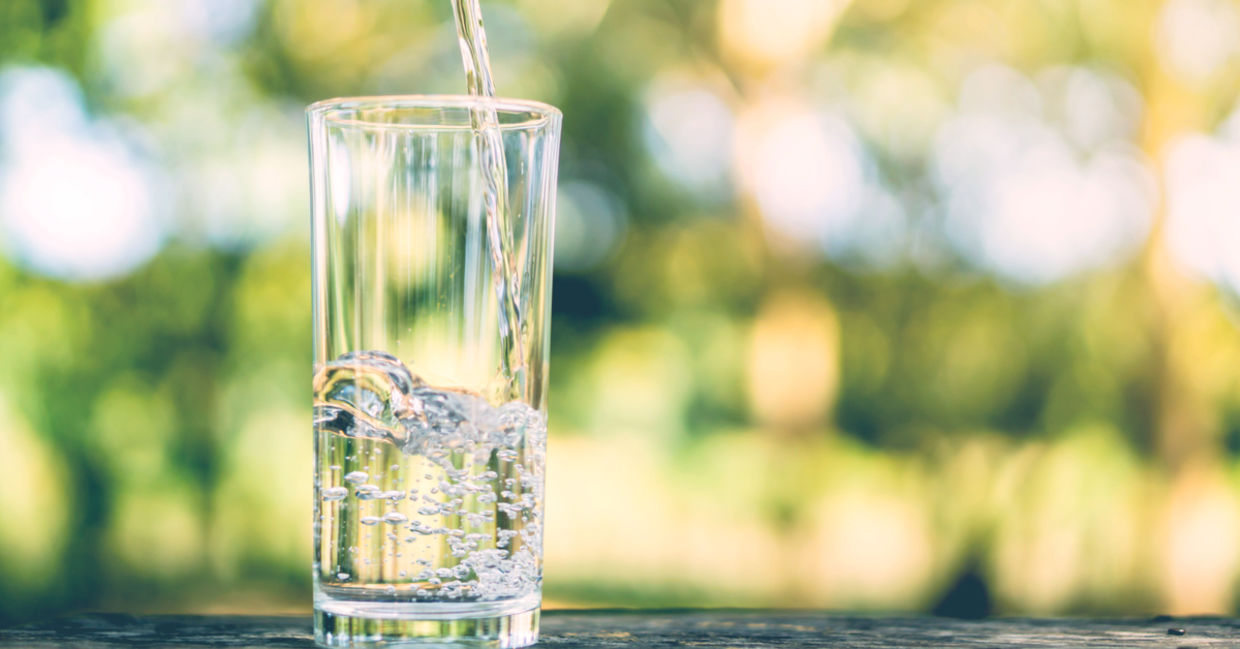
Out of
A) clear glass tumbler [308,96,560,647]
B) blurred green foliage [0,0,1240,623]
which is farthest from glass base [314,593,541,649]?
blurred green foliage [0,0,1240,623]

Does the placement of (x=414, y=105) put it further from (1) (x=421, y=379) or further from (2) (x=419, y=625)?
(2) (x=419, y=625)

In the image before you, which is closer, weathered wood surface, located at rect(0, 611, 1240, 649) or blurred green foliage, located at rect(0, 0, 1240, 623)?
weathered wood surface, located at rect(0, 611, 1240, 649)

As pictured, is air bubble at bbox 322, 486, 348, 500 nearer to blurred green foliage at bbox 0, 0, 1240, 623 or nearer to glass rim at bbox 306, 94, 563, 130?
glass rim at bbox 306, 94, 563, 130

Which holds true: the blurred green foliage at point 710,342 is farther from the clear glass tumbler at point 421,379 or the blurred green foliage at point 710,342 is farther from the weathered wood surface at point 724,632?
the clear glass tumbler at point 421,379

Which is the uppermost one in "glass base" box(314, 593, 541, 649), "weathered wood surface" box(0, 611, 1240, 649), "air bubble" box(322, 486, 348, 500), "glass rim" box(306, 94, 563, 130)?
"glass rim" box(306, 94, 563, 130)

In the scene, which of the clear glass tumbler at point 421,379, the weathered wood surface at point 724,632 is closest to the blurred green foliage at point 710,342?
the weathered wood surface at point 724,632

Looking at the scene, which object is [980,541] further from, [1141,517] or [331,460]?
[331,460]

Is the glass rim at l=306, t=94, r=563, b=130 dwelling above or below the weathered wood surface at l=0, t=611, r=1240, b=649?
above
